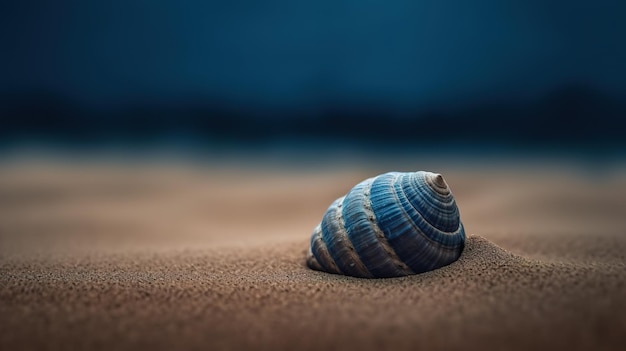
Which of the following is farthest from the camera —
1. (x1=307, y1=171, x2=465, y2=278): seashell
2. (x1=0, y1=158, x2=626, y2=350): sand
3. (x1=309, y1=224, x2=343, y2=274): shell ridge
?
(x1=309, y1=224, x2=343, y2=274): shell ridge

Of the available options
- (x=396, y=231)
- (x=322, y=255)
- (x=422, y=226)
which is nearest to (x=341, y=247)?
(x=322, y=255)

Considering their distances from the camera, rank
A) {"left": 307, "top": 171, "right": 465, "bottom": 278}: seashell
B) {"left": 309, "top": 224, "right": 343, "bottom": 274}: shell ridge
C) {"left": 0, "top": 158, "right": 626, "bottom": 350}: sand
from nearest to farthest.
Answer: {"left": 0, "top": 158, "right": 626, "bottom": 350}: sand
{"left": 307, "top": 171, "right": 465, "bottom": 278}: seashell
{"left": 309, "top": 224, "right": 343, "bottom": 274}: shell ridge

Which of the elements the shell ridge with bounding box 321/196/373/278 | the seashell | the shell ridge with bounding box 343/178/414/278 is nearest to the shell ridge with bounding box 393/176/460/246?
the seashell

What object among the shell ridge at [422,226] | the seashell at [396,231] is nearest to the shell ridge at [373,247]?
the seashell at [396,231]

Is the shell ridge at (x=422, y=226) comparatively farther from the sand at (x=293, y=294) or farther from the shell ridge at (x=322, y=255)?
the shell ridge at (x=322, y=255)

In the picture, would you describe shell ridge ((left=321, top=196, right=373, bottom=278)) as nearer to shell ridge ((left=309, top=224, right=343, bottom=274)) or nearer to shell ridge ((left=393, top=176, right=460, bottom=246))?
shell ridge ((left=309, top=224, right=343, bottom=274))

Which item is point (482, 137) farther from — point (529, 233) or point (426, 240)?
point (426, 240)

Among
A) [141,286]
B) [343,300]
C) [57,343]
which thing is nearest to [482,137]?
[343,300]

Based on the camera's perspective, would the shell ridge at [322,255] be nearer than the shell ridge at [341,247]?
No

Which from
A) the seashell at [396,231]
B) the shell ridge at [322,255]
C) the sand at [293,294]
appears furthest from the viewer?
the shell ridge at [322,255]
